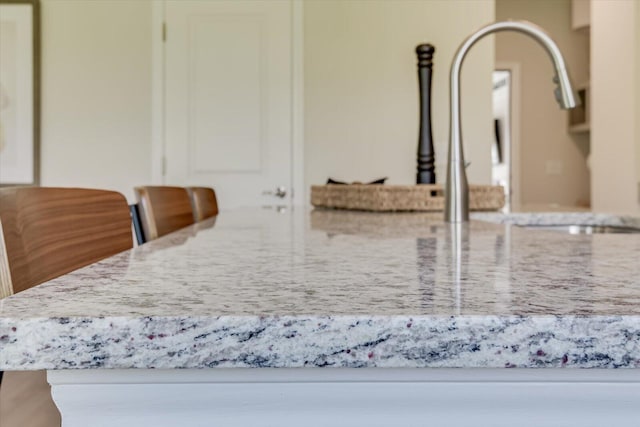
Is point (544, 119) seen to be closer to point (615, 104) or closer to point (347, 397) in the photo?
point (615, 104)

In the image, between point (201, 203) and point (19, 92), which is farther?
point (19, 92)

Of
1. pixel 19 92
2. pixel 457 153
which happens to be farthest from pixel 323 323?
pixel 19 92

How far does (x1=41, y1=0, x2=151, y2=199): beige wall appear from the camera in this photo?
3328 millimetres

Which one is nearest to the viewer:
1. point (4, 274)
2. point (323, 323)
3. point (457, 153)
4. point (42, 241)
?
point (323, 323)

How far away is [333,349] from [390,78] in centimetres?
304

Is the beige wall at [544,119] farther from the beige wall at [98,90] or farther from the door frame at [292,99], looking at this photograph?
the beige wall at [98,90]

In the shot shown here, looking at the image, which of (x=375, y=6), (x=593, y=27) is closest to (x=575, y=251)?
(x=375, y=6)

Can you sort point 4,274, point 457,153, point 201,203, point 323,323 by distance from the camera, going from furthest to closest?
point 201,203 < point 457,153 < point 4,274 < point 323,323

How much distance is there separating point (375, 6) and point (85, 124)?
158 centimetres

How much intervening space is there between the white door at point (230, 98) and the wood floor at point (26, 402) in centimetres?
256

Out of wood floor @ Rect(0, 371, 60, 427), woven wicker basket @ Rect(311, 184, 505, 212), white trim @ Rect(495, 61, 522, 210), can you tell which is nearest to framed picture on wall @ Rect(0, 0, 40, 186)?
woven wicker basket @ Rect(311, 184, 505, 212)

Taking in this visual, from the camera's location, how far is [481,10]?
3.22 metres

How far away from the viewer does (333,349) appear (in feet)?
1.00

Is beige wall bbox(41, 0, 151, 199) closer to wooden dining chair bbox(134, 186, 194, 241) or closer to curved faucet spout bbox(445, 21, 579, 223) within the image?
wooden dining chair bbox(134, 186, 194, 241)
